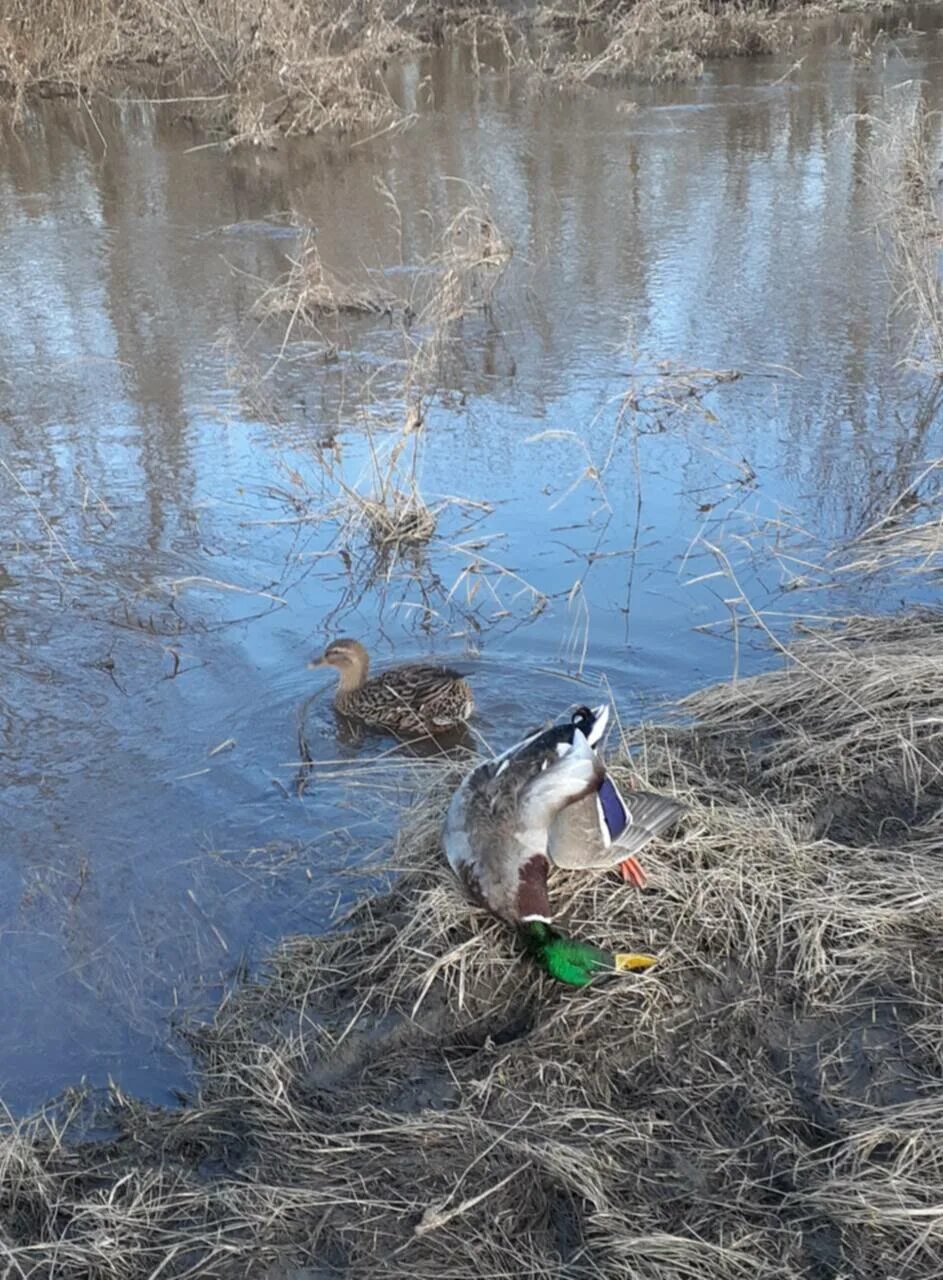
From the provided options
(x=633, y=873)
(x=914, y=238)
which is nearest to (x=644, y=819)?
(x=633, y=873)

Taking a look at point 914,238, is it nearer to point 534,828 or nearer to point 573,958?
point 534,828

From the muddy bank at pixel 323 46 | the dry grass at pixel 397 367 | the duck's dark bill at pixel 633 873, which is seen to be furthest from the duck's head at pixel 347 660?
the muddy bank at pixel 323 46

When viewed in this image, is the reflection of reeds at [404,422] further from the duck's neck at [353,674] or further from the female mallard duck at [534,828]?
the female mallard duck at [534,828]

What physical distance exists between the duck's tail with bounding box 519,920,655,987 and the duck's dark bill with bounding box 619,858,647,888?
0.82 ft

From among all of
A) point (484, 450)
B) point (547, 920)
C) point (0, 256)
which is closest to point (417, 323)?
point (484, 450)

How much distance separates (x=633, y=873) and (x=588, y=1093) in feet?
2.34

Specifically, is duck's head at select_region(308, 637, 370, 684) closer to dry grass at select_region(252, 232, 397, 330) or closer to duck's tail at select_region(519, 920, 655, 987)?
duck's tail at select_region(519, 920, 655, 987)

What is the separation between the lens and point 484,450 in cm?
683

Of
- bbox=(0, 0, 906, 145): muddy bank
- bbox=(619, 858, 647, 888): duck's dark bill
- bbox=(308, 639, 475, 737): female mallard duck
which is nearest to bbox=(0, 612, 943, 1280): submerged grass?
bbox=(619, 858, 647, 888): duck's dark bill

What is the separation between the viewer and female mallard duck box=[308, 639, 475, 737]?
4.83 m

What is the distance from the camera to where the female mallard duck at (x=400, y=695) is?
15.9 ft

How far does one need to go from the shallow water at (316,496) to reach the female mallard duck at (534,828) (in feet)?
2.01

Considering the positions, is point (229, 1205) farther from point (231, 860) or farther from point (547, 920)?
point (231, 860)

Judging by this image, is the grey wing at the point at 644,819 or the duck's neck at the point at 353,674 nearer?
the grey wing at the point at 644,819
